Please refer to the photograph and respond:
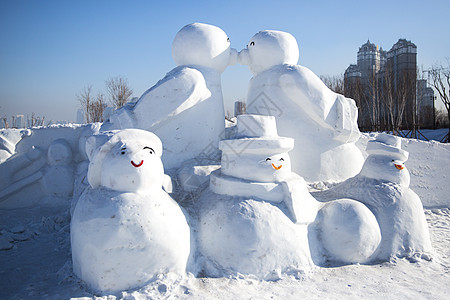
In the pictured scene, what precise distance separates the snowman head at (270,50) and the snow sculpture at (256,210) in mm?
1097

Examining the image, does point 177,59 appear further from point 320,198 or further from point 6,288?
point 6,288

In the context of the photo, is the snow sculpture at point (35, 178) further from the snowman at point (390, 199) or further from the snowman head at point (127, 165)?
the snowman at point (390, 199)

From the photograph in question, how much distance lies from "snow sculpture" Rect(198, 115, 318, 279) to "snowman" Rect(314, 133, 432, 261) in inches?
21.3

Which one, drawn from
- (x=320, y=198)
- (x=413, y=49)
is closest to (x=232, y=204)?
(x=320, y=198)

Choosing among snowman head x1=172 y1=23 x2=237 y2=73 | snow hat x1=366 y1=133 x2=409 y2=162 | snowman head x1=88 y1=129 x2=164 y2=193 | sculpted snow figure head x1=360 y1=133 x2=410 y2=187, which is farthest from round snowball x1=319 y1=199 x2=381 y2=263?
snowman head x1=172 y1=23 x2=237 y2=73

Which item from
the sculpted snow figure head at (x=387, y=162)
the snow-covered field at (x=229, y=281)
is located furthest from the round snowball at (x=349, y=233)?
the sculpted snow figure head at (x=387, y=162)

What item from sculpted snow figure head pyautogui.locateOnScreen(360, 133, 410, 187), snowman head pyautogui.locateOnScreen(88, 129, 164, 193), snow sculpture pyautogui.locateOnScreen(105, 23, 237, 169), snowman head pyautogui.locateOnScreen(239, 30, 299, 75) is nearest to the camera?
snowman head pyautogui.locateOnScreen(88, 129, 164, 193)

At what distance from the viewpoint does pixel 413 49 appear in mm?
21078

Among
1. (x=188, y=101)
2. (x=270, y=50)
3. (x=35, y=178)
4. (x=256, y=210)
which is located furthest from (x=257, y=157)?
(x=35, y=178)

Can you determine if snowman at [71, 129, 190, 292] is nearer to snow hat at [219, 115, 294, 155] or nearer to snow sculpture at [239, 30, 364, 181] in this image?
snow hat at [219, 115, 294, 155]

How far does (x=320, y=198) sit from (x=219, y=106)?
1.44m

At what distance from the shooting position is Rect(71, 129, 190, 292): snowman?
2.25 m

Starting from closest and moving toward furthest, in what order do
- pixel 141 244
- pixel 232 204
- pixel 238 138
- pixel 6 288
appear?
1. pixel 141 244
2. pixel 6 288
3. pixel 232 204
4. pixel 238 138

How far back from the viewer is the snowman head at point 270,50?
370 cm
